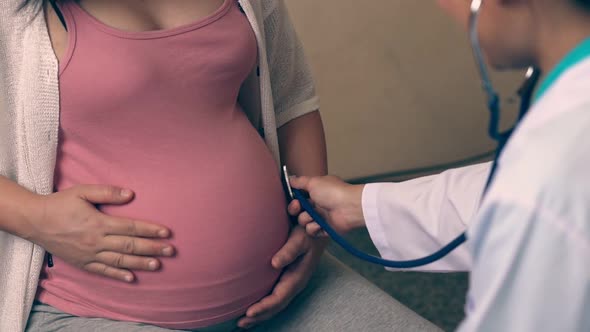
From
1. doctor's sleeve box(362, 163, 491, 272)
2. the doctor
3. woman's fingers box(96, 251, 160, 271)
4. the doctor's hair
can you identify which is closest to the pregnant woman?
woman's fingers box(96, 251, 160, 271)

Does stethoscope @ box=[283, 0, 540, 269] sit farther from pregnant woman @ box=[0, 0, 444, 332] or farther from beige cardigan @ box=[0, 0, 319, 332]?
beige cardigan @ box=[0, 0, 319, 332]

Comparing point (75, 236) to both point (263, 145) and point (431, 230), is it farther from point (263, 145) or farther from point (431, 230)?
point (431, 230)

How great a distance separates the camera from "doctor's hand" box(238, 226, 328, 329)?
1.05m

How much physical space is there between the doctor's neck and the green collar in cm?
2

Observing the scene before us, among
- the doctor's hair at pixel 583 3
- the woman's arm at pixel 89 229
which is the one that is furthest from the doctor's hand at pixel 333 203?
the doctor's hair at pixel 583 3

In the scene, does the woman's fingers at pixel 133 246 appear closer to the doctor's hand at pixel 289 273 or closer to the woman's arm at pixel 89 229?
the woman's arm at pixel 89 229

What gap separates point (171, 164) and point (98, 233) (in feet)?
0.49

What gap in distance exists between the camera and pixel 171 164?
1.01 m

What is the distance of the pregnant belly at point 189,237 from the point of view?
990 millimetres

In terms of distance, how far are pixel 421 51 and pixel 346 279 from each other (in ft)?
4.42

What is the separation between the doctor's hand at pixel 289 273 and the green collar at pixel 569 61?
0.53 metres

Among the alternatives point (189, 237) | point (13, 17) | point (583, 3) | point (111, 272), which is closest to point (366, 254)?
point (189, 237)

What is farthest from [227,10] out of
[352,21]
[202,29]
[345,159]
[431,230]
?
[345,159]

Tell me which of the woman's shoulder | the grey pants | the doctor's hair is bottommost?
the grey pants
